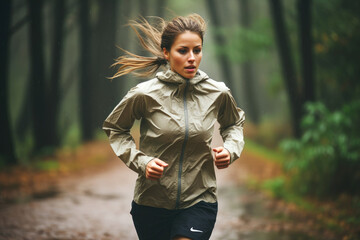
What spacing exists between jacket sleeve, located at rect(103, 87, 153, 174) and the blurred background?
3.55 ft

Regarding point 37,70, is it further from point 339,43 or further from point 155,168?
point 155,168

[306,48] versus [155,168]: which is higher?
[306,48]

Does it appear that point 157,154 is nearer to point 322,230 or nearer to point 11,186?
point 322,230

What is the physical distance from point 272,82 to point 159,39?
44.8 ft

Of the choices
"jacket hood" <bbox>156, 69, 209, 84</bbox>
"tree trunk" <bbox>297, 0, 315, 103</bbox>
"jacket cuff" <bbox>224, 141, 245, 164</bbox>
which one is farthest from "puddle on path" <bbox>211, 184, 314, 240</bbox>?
"jacket hood" <bbox>156, 69, 209, 84</bbox>

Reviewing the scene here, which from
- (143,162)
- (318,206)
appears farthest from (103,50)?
(143,162)

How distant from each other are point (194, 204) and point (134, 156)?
2.08ft

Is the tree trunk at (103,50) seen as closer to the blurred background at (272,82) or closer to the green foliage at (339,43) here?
the blurred background at (272,82)

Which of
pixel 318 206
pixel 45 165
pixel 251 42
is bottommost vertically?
pixel 45 165

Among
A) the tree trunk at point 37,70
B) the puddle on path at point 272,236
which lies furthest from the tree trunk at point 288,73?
the tree trunk at point 37,70

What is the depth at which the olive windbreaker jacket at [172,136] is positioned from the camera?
3.20 metres

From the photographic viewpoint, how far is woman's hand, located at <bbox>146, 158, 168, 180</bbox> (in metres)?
2.97

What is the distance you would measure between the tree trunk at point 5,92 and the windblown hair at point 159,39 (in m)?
8.15

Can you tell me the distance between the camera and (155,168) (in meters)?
2.97
